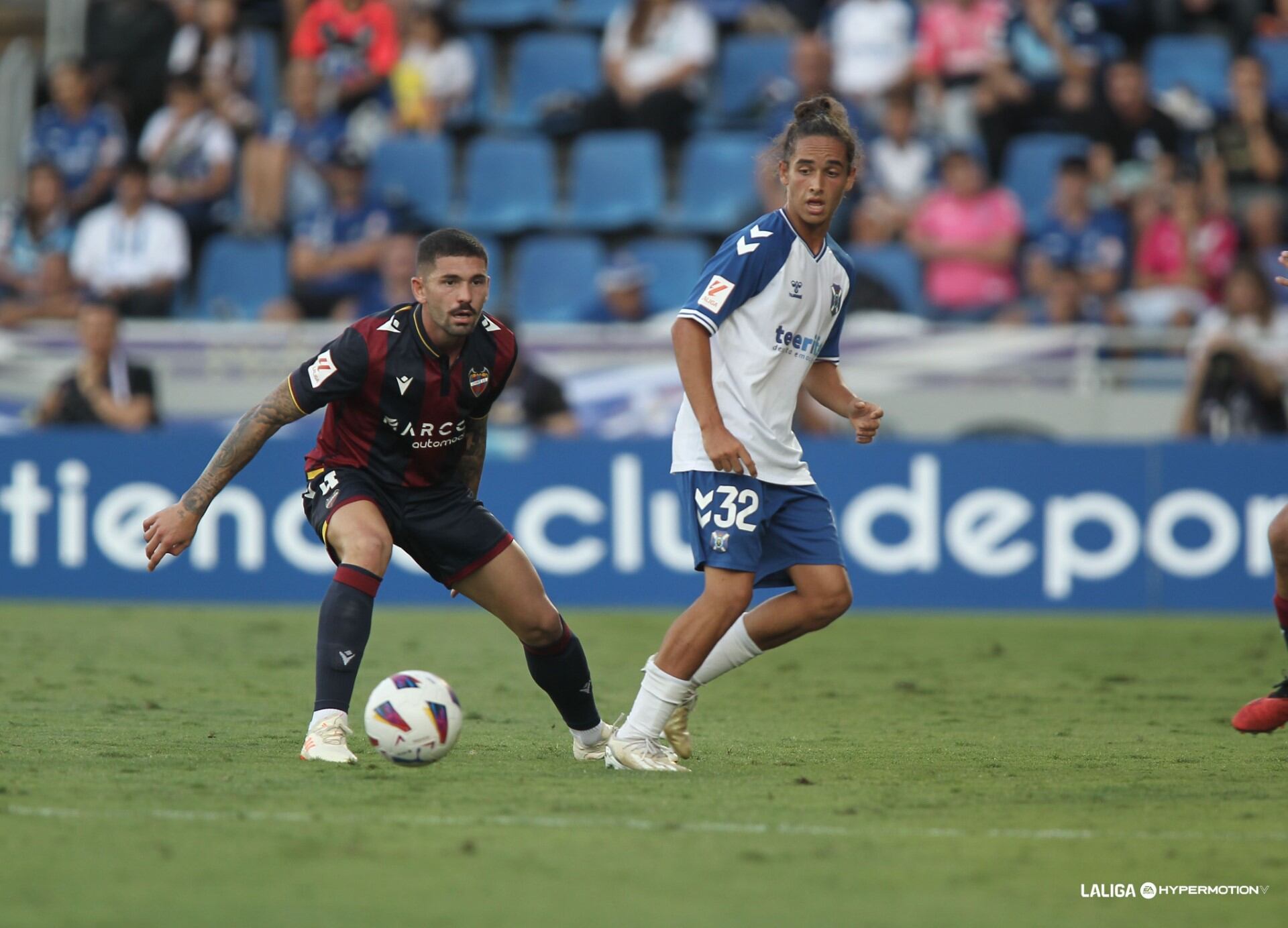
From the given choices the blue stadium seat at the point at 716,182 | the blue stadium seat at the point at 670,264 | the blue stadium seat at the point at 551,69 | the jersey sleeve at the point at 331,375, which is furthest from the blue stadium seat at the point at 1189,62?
the jersey sleeve at the point at 331,375

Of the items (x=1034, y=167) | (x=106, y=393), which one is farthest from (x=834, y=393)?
(x=1034, y=167)

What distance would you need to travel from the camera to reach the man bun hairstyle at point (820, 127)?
603 centimetres

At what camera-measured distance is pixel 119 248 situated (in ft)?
50.5

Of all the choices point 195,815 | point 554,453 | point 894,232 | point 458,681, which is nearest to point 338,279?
point 554,453

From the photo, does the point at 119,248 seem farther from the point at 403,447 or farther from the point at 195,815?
the point at 195,815

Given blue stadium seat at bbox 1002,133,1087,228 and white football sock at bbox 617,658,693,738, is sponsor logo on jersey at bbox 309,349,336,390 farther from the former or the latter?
blue stadium seat at bbox 1002,133,1087,228

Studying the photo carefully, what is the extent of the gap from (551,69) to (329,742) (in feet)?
39.6

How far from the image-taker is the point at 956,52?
16172 mm

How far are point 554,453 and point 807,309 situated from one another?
6537 mm

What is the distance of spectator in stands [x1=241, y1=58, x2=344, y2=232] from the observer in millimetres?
15883

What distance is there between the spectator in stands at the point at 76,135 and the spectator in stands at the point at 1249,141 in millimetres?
9790

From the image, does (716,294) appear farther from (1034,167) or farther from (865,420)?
(1034,167)

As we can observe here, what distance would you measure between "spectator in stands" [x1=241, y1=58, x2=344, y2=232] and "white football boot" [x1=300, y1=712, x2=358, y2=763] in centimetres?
1026

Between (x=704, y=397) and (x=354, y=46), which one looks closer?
(x=704, y=397)
